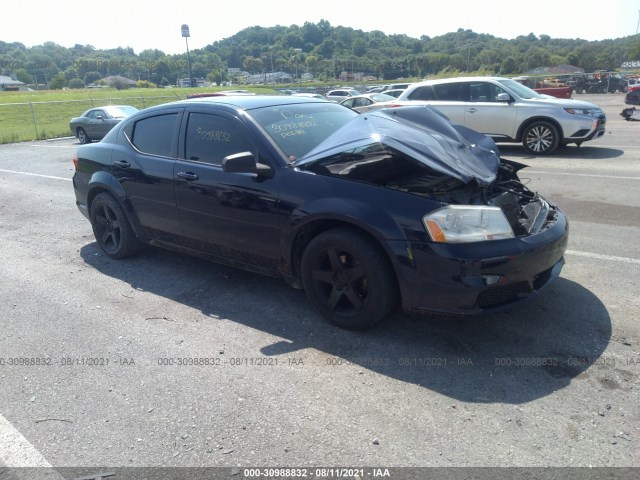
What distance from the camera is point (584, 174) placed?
919 cm

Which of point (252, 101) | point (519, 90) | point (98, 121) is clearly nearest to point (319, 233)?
point (252, 101)

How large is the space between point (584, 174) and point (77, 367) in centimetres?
868

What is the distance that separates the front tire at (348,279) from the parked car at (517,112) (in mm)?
9243

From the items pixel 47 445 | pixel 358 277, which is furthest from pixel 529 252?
pixel 47 445

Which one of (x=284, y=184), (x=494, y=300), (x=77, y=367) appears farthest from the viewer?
(x=284, y=184)

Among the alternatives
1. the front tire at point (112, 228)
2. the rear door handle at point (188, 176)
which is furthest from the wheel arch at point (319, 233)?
the front tire at point (112, 228)

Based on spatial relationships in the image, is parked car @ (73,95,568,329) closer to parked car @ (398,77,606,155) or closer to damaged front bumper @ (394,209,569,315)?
damaged front bumper @ (394,209,569,315)

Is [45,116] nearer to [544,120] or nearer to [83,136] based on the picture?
[83,136]

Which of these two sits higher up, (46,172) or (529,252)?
(529,252)

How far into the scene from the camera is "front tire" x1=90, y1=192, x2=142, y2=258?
5.57 m

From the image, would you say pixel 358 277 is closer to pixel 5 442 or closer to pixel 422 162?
pixel 422 162

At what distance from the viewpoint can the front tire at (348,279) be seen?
360 centimetres

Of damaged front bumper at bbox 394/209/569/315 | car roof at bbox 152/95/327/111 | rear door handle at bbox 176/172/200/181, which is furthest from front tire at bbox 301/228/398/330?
car roof at bbox 152/95/327/111

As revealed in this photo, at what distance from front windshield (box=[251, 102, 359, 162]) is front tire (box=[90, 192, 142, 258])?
6.80ft
